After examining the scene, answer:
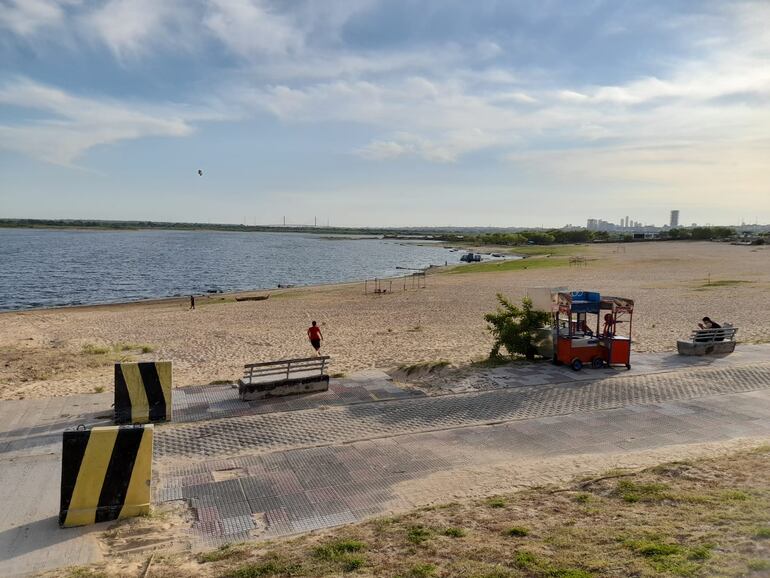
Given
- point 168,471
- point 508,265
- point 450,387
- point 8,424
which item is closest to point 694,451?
point 450,387

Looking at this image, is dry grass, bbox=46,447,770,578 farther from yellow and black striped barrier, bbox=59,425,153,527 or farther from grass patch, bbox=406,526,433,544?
yellow and black striped barrier, bbox=59,425,153,527

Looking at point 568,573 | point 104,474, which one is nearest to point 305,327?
point 104,474

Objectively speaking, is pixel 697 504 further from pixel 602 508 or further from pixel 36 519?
pixel 36 519

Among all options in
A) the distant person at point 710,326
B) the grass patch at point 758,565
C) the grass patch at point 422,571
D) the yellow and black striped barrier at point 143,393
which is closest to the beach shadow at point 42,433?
the yellow and black striped barrier at point 143,393

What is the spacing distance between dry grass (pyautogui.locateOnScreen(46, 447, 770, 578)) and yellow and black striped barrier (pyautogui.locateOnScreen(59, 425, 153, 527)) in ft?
4.07

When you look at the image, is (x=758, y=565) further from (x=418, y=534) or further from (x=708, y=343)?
(x=708, y=343)

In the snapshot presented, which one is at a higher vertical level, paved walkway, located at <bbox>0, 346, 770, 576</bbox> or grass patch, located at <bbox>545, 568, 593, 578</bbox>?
grass patch, located at <bbox>545, 568, 593, 578</bbox>

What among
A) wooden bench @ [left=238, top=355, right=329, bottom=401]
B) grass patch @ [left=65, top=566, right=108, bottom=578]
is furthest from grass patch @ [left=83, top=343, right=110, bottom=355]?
grass patch @ [left=65, top=566, right=108, bottom=578]

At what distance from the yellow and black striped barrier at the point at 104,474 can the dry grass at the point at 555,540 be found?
124 cm

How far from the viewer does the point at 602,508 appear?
633cm

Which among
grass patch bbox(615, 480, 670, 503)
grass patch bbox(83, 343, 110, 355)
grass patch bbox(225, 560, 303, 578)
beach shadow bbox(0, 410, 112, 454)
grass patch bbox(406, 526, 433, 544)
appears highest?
grass patch bbox(615, 480, 670, 503)

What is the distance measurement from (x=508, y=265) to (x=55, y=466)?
5740 cm

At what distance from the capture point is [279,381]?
1202 centimetres

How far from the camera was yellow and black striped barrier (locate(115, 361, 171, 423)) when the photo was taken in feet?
34.7
